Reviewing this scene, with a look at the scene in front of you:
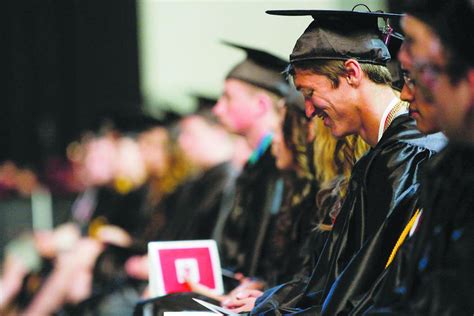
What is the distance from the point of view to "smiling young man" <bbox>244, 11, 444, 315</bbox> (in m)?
2.98

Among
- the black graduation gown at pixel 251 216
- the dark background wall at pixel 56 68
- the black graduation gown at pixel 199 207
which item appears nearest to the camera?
the black graduation gown at pixel 251 216

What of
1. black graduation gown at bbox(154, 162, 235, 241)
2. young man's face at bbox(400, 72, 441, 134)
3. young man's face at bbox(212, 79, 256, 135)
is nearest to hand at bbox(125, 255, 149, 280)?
black graduation gown at bbox(154, 162, 235, 241)

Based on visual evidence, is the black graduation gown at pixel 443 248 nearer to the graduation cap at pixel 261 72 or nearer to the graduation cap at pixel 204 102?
the graduation cap at pixel 261 72

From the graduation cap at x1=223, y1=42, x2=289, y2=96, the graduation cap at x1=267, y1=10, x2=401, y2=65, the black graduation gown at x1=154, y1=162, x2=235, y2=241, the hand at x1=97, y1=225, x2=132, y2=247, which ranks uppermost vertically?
the graduation cap at x1=267, y1=10, x2=401, y2=65

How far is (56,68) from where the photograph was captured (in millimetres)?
13383

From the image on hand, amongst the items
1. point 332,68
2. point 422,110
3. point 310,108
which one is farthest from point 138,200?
point 422,110

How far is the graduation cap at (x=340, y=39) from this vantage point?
3.14 metres

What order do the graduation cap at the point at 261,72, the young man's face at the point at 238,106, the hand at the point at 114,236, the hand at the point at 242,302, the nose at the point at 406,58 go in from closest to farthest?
the nose at the point at 406,58, the hand at the point at 242,302, the graduation cap at the point at 261,72, the young man's face at the point at 238,106, the hand at the point at 114,236

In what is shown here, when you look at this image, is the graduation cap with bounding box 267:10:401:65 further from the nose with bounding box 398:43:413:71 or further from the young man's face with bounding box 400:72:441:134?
the nose with bounding box 398:43:413:71

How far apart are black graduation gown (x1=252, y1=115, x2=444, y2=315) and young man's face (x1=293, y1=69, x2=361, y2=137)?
152mm

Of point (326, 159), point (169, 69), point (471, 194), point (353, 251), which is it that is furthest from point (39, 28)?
point (471, 194)

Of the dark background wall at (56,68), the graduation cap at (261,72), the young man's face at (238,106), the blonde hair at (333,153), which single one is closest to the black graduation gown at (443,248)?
the blonde hair at (333,153)

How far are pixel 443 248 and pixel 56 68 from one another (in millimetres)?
11580

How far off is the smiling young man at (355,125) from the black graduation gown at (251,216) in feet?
4.60
